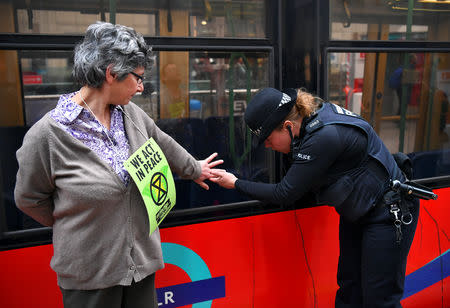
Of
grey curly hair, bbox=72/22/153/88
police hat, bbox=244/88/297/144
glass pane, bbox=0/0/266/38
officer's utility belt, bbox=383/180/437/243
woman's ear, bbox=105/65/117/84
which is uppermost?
glass pane, bbox=0/0/266/38

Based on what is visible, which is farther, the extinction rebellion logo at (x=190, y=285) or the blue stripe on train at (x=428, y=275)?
the blue stripe on train at (x=428, y=275)

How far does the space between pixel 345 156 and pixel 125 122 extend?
36.3 inches

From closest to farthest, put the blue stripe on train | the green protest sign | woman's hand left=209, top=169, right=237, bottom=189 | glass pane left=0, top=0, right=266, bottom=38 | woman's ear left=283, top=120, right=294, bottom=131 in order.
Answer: the green protest sign < glass pane left=0, top=0, right=266, bottom=38 < woman's ear left=283, top=120, right=294, bottom=131 < woman's hand left=209, top=169, right=237, bottom=189 < the blue stripe on train

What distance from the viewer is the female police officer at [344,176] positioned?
6.06ft

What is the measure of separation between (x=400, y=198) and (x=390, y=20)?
1.05 metres

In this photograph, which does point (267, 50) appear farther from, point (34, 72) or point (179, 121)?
point (34, 72)

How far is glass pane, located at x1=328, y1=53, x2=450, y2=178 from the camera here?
8.00 feet

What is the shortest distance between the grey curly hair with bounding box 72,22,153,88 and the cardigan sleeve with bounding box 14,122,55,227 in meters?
0.24

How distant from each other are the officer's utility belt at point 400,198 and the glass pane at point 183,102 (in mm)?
658

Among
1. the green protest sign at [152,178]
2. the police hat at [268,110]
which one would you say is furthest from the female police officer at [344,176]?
the green protest sign at [152,178]

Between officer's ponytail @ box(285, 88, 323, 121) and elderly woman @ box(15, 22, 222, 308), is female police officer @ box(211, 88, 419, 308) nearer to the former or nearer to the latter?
officer's ponytail @ box(285, 88, 323, 121)

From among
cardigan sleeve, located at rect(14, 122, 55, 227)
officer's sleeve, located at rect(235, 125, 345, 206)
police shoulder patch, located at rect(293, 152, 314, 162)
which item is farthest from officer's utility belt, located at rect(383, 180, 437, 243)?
cardigan sleeve, located at rect(14, 122, 55, 227)

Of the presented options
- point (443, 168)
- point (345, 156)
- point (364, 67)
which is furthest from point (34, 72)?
point (443, 168)

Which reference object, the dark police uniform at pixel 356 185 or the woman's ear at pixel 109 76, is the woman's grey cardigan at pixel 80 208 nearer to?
the woman's ear at pixel 109 76
